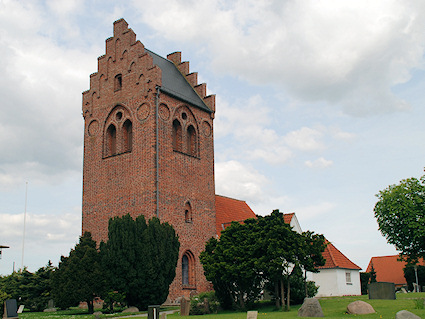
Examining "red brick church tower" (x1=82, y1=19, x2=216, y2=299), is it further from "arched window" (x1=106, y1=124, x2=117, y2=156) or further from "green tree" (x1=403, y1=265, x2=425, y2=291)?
"green tree" (x1=403, y1=265, x2=425, y2=291)

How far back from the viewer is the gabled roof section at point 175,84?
106 ft

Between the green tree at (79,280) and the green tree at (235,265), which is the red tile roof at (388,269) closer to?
the green tree at (235,265)

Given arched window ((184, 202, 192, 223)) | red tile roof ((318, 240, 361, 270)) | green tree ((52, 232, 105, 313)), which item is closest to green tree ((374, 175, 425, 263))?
red tile roof ((318, 240, 361, 270))

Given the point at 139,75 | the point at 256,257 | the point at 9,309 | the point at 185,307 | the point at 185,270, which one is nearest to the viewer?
the point at 9,309

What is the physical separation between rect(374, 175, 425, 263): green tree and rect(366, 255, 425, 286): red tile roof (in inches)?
1100

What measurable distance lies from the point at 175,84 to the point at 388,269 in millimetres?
42580

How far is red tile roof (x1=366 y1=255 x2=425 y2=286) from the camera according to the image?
60188 mm

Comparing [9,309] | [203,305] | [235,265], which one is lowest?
[203,305]

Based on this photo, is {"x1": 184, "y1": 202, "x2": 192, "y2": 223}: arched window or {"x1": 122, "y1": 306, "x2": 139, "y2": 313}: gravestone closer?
{"x1": 122, "y1": 306, "x2": 139, "y2": 313}: gravestone

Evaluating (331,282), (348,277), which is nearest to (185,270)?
(331,282)

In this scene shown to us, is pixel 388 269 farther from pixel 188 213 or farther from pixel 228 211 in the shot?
pixel 188 213

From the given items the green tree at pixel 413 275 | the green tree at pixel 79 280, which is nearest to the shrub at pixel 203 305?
the green tree at pixel 79 280

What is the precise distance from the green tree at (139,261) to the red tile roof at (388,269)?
1678 inches

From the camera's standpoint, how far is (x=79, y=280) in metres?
24.8
